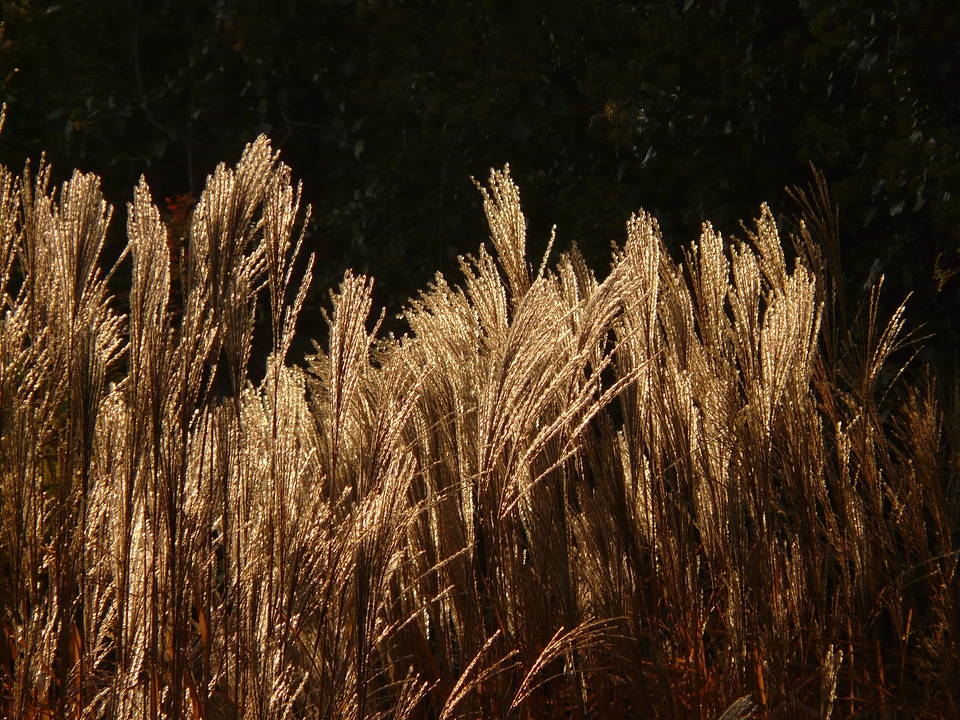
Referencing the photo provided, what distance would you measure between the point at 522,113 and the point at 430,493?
2541mm

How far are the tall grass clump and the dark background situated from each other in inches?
38.8

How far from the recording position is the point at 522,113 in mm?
4180

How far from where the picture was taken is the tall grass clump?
1.39m

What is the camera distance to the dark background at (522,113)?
130 inches

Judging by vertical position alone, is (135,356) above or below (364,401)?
below

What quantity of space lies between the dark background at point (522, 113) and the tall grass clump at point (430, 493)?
3.24 ft

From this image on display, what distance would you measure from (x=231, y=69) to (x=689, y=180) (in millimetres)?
2488

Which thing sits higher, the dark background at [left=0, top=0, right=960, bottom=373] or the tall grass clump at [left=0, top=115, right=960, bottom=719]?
the dark background at [left=0, top=0, right=960, bottom=373]

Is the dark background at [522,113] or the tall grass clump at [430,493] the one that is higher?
the dark background at [522,113]

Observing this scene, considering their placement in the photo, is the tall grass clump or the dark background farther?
the dark background

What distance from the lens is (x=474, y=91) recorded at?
4285 mm

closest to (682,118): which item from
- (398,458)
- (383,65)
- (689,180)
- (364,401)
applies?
(689,180)

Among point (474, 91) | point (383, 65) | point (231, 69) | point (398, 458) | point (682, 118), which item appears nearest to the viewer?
point (398, 458)

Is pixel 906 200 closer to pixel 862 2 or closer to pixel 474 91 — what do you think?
pixel 862 2
